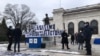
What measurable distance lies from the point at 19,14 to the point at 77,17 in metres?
28.2

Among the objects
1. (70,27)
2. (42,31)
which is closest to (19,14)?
(70,27)

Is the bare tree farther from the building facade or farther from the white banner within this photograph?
the white banner

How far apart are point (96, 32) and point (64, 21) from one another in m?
10.8

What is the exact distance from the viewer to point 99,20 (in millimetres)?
60000

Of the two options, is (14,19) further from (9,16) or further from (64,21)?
(64,21)

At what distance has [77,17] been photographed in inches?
2542

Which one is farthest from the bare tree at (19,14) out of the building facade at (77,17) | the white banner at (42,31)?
the white banner at (42,31)

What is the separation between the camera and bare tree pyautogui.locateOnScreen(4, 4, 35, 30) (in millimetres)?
86269

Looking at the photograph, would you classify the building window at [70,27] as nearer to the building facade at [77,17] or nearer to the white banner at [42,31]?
the building facade at [77,17]

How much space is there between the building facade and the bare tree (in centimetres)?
1974

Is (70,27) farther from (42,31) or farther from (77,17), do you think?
(42,31)

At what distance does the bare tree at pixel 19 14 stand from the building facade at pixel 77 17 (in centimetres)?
1974

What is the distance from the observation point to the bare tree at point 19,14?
8627 cm

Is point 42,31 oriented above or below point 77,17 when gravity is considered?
below
